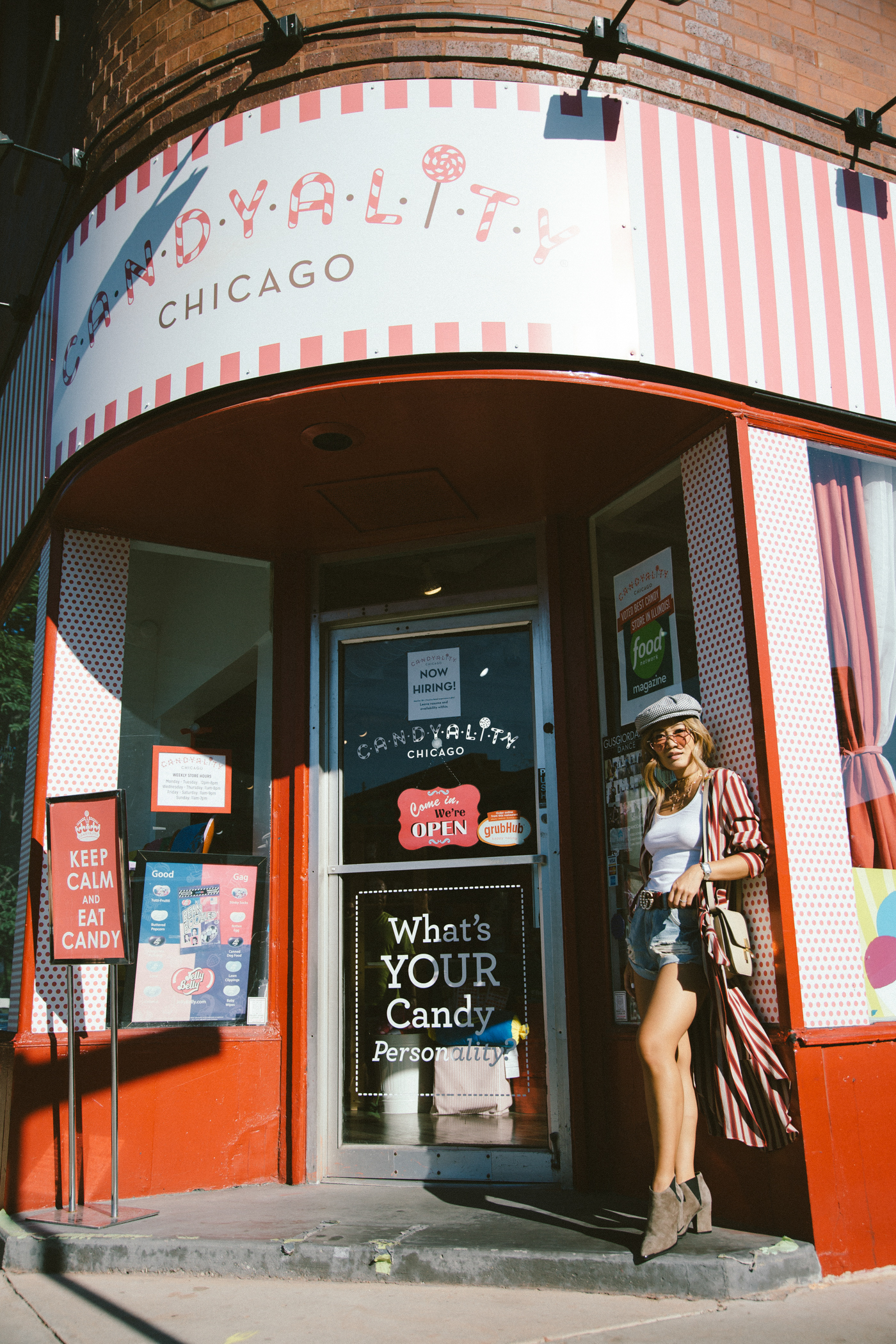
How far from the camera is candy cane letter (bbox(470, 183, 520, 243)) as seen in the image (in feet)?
13.8

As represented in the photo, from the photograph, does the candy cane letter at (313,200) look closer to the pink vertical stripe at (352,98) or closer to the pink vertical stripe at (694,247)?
the pink vertical stripe at (352,98)

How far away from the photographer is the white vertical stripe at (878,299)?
15.4ft

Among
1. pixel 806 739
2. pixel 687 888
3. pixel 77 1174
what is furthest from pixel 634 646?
pixel 77 1174

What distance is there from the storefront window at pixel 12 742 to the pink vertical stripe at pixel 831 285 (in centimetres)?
421

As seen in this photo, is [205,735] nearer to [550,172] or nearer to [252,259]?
[252,259]

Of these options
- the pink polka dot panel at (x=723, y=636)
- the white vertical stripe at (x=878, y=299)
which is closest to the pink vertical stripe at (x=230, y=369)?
the pink polka dot panel at (x=723, y=636)

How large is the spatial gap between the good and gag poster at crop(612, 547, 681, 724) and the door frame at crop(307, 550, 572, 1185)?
44cm

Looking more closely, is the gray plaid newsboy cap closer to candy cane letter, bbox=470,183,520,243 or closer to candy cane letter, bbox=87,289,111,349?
candy cane letter, bbox=470,183,520,243

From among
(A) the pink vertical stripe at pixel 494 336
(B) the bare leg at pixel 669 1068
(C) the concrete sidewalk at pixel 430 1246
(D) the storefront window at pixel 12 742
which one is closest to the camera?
(C) the concrete sidewalk at pixel 430 1246

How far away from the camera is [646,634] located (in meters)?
4.78

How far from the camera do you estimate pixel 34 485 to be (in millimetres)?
5609

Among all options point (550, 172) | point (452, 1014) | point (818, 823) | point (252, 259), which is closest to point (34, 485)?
point (252, 259)

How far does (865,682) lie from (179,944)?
352 centimetres

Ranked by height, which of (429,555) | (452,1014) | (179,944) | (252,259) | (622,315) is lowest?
(452,1014)
